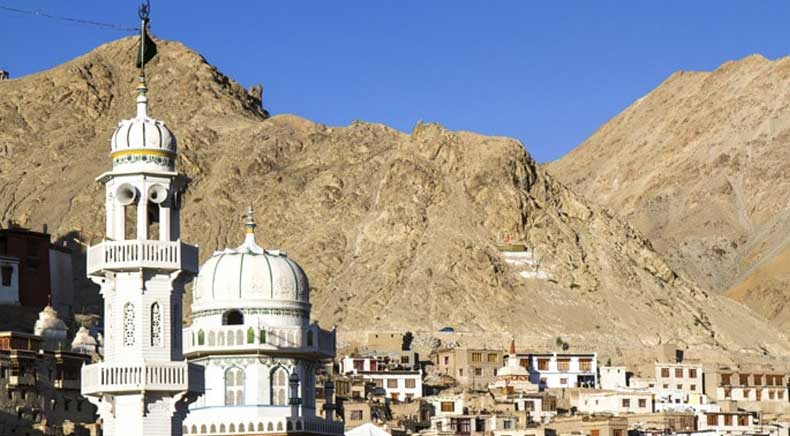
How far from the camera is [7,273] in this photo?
129625 mm

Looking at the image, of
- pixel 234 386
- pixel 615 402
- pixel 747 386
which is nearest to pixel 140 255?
pixel 234 386

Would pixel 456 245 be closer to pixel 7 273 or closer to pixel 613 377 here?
pixel 613 377

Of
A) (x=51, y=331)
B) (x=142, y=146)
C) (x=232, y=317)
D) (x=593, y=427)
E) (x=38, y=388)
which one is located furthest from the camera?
(x=51, y=331)

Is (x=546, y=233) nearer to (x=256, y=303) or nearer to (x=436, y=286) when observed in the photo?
(x=436, y=286)

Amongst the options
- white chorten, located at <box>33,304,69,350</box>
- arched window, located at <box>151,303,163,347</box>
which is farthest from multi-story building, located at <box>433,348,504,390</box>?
arched window, located at <box>151,303,163,347</box>

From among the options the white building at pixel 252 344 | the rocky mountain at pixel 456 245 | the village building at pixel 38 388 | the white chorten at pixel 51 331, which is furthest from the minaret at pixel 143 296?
the rocky mountain at pixel 456 245

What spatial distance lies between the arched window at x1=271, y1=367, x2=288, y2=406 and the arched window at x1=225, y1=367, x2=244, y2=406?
67cm

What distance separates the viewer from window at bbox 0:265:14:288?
423ft

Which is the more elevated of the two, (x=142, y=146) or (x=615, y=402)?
(x=142, y=146)

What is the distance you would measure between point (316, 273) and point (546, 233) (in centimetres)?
2052

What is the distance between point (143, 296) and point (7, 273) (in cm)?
9239

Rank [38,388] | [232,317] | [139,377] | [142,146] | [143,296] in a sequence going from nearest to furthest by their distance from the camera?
[139,377] < [143,296] < [142,146] < [232,317] < [38,388]

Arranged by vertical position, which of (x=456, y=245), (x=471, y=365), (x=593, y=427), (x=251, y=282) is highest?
(x=456, y=245)

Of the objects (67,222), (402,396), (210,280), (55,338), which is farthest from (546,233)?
(210,280)
